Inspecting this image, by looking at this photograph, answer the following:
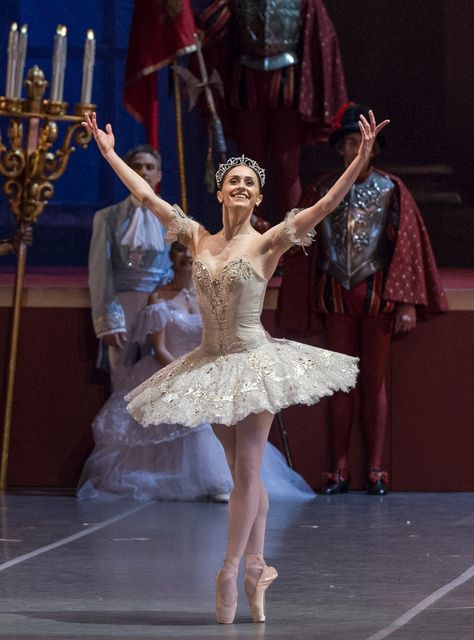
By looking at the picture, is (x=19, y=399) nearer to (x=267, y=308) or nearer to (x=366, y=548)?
(x=267, y=308)

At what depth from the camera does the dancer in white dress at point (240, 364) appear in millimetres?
4512

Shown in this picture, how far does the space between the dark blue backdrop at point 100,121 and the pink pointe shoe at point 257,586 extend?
5.25 meters

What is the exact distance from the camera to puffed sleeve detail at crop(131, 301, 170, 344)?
7184mm

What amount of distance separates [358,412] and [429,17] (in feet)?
11.1

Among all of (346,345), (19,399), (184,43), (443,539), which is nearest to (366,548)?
(443,539)

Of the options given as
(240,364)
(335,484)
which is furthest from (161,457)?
(240,364)

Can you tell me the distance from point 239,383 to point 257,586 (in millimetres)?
568

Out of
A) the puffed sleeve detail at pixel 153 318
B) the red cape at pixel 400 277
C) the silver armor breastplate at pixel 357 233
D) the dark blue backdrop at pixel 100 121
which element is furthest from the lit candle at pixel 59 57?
the dark blue backdrop at pixel 100 121

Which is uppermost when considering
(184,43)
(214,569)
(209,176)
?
(184,43)

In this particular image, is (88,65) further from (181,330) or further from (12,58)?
(181,330)

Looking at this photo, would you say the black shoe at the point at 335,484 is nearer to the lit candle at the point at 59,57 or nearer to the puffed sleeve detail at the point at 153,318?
the puffed sleeve detail at the point at 153,318

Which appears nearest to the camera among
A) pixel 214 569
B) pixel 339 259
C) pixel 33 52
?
pixel 214 569

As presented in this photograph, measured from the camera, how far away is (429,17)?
987 centimetres

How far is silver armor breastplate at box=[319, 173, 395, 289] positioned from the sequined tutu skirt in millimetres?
2420
